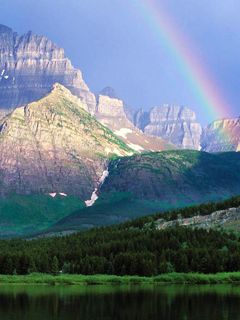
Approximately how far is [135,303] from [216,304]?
17283mm

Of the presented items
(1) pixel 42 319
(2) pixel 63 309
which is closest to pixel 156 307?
(2) pixel 63 309

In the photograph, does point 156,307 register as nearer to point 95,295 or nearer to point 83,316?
point 83,316

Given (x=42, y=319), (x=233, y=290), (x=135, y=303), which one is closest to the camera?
(x=42, y=319)

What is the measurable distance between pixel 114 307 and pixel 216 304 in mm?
21295

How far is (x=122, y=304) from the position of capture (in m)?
151

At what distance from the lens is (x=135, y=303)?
154 meters

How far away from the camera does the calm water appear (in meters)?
130

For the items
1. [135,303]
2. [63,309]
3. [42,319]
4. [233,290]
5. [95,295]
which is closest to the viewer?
[42,319]

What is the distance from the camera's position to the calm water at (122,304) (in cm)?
13012

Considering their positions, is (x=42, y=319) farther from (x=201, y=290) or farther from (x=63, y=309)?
(x=201, y=290)

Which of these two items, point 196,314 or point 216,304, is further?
point 216,304

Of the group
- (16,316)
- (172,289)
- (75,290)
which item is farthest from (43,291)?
(16,316)

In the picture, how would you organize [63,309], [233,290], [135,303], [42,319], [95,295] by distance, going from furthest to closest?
[233,290] → [95,295] → [135,303] → [63,309] → [42,319]

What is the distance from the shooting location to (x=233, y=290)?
625 ft
